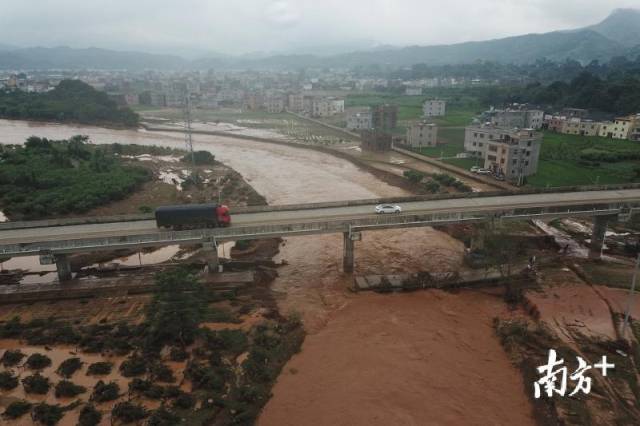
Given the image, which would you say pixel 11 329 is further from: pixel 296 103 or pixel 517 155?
pixel 296 103

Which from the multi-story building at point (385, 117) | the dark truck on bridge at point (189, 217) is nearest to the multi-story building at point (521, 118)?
the multi-story building at point (385, 117)

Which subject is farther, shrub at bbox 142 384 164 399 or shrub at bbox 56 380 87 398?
shrub at bbox 56 380 87 398

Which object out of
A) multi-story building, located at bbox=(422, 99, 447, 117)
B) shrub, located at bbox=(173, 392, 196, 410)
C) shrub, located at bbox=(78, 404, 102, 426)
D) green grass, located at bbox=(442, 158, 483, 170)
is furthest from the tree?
multi-story building, located at bbox=(422, 99, 447, 117)

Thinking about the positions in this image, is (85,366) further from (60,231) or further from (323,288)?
(323,288)

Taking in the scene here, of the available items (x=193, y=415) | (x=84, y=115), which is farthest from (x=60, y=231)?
(x=84, y=115)

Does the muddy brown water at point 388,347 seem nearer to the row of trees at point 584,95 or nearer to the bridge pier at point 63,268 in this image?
the bridge pier at point 63,268

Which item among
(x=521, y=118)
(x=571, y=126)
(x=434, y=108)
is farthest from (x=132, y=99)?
(x=571, y=126)

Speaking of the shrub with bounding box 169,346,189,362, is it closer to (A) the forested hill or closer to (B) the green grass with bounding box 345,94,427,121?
(B) the green grass with bounding box 345,94,427,121
